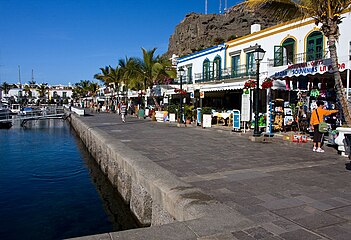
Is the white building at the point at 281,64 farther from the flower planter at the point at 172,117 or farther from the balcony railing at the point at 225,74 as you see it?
the flower planter at the point at 172,117

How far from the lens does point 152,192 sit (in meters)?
5.06

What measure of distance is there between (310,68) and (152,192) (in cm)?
795

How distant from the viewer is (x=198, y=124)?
18656mm

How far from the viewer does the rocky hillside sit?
78750 millimetres

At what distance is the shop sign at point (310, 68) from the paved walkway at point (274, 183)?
8.79ft

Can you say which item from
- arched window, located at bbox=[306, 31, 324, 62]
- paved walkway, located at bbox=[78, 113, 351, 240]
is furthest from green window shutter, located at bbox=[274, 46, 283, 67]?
paved walkway, located at bbox=[78, 113, 351, 240]

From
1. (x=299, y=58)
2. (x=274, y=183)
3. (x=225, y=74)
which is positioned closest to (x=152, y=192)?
(x=274, y=183)

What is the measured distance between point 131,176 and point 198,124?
490 inches

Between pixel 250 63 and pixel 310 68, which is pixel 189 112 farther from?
pixel 310 68

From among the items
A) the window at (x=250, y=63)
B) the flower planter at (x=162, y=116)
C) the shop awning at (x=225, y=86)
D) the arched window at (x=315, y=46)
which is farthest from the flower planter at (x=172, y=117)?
the arched window at (x=315, y=46)

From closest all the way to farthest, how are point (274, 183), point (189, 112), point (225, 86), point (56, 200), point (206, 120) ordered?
point (274, 183) < point (56, 200) < point (225, 86) < point (206, 120) < point (189, 112)

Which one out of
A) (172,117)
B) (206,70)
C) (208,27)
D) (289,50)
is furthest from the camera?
(208,27)

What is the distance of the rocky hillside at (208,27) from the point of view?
7875 cm

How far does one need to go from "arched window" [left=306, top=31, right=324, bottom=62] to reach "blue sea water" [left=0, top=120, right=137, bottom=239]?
13039 millimetres
